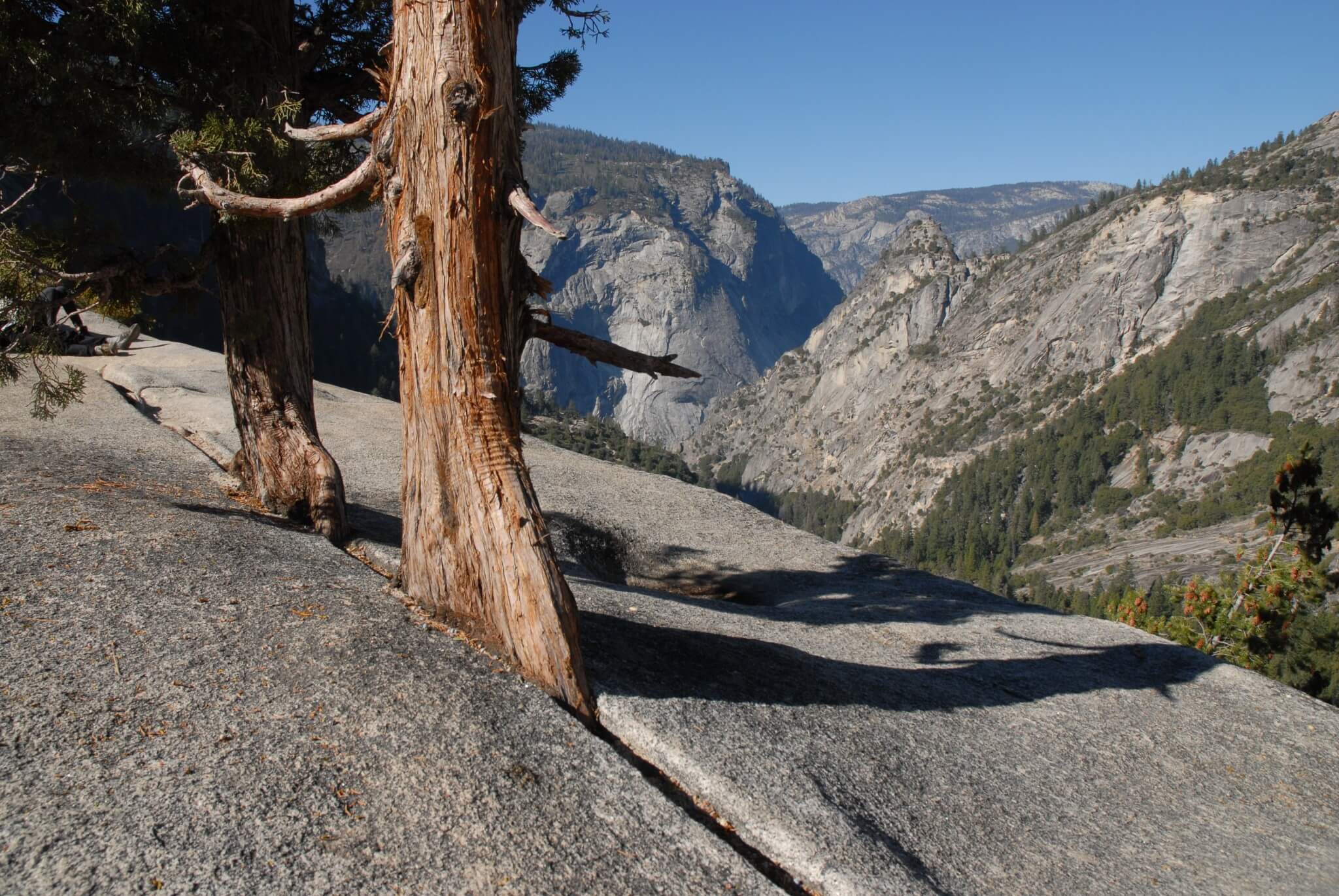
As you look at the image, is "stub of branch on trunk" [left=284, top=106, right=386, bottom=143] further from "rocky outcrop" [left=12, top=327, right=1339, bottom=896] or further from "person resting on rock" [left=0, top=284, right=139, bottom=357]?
"rocky outcrop" [left=12, top=327, right=1339, bottom=896]

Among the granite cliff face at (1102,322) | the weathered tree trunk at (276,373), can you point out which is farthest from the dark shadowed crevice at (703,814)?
the granite cliff face at (1102,322)

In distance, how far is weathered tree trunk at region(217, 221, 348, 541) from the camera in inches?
340

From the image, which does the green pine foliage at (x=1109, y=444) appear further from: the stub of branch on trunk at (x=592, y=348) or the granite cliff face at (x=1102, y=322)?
the stub of branch on trunk at (x=592, y=348)

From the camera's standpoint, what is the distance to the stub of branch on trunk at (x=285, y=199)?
605cm

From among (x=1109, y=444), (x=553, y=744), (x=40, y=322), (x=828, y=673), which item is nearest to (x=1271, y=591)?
(x=828, y=673)

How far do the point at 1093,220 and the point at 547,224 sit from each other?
198 meters

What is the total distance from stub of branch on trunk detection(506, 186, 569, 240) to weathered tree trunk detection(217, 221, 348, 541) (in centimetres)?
387

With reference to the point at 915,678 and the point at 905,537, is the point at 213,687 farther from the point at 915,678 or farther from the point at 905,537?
the point at 905,537

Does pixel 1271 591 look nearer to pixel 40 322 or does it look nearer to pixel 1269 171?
pixel 40 322

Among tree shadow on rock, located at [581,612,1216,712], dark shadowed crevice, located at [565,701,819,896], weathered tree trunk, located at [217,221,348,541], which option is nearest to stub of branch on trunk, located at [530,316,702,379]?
tree shadow on rock, located at [581,612,1216,712]

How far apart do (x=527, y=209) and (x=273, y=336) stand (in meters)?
4.47

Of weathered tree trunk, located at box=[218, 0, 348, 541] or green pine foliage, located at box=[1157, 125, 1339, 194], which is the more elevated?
green pine foliage, located at box=[1157, 125, 1339, 194]

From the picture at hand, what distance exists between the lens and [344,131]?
6262 mm

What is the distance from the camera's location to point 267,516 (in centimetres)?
862
